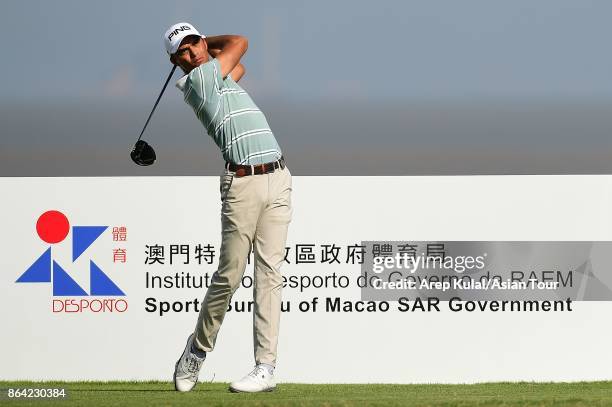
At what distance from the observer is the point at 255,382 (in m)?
3.66

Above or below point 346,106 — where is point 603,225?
below

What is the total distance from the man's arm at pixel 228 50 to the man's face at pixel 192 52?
0.18ft

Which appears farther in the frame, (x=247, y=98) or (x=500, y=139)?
(x=500, y=139)

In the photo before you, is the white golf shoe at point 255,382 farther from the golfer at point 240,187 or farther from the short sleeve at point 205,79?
the short sleeve at point 205,79

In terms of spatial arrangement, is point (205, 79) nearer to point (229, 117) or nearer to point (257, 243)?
point (229, 117)

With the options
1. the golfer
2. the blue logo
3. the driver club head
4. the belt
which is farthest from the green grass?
the blue logo

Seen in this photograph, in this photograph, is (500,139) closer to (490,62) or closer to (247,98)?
(490,62)

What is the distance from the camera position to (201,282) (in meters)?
5.36

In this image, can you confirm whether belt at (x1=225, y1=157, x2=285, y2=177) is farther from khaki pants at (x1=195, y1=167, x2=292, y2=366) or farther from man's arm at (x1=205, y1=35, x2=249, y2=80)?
man's arm at (x1=205, y1=35, x2=249, y2=80)

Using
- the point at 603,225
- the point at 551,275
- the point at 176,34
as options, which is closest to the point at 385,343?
the point at 551,275

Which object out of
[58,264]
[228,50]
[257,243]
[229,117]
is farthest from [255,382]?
[58,264]

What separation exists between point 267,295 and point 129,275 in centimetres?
184

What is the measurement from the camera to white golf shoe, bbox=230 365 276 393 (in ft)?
11.9

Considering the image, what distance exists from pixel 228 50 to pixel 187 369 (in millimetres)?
1157
